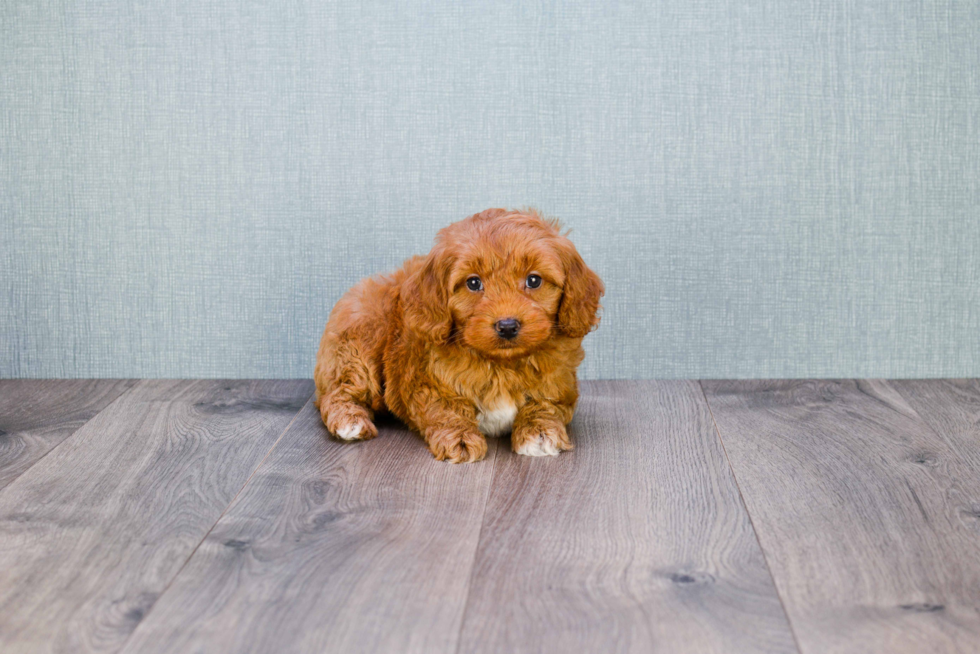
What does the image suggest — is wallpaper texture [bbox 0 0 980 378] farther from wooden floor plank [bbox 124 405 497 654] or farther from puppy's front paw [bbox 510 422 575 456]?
wooden floor plank [bbox 124 405 497 654]

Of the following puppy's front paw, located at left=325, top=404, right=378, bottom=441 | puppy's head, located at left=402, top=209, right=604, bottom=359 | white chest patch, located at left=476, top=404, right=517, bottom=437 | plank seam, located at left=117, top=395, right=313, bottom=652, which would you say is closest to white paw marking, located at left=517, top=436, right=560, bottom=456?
white chest patch, located at left=476, top=404, right=517, bottom=437

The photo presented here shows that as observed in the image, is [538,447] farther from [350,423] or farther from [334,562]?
[334,562]

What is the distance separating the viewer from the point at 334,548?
5.46 feet

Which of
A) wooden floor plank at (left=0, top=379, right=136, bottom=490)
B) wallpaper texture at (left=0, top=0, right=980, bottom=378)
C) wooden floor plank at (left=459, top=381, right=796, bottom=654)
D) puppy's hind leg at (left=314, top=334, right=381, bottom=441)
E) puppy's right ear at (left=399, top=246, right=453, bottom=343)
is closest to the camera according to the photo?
wooden floor plank at (left=459, top=381, right=796, bottom=654)

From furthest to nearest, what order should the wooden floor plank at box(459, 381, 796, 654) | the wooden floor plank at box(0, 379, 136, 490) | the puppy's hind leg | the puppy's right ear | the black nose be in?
the puppy's hind leg
the wooden floor plank at box(0, 379, 136, 490)
the puppy's right ear
the black nose
the wooden floor plank at box(459, 381, 796, 654)

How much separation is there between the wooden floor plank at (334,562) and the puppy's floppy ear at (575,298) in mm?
373

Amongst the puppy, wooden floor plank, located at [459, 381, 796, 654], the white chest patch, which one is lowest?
wooden floor plank, located at [459, 381, 796, 654]

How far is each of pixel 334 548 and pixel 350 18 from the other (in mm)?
1760

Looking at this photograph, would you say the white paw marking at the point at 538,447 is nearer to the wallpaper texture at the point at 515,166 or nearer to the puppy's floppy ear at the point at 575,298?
the puppy's floppy ear at the point at 575,298

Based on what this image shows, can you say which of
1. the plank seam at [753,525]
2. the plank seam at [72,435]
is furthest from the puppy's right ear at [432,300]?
the plank seam at [72,435]

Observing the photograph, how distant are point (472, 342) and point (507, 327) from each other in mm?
103

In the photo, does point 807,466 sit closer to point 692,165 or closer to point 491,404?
point 491,404

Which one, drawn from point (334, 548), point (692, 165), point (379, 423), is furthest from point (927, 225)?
point (334, 548)

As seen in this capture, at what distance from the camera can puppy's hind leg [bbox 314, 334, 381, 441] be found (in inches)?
90.8
